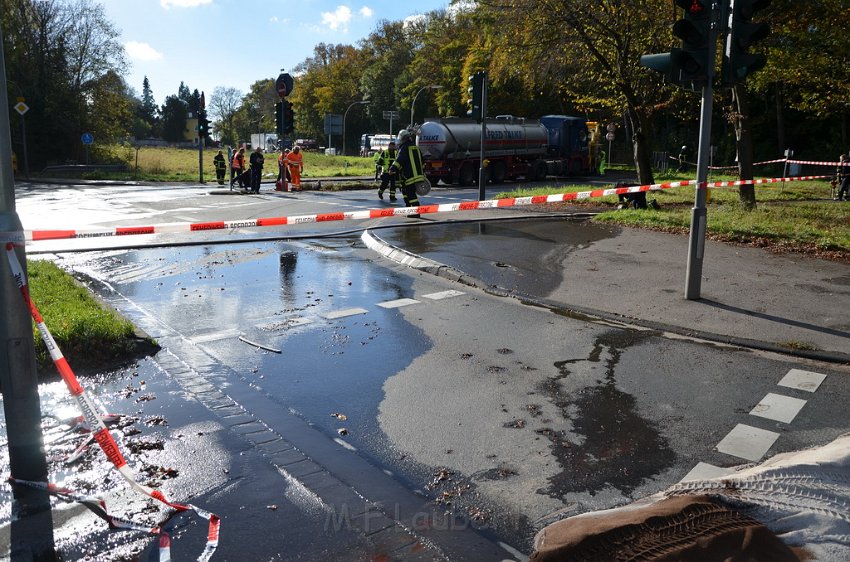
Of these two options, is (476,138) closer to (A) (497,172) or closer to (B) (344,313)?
(A) (497,172)

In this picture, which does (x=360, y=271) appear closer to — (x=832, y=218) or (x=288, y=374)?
(x=288, y=374)

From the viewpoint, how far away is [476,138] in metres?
31.4

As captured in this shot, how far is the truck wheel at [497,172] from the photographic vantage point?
32.1 metres

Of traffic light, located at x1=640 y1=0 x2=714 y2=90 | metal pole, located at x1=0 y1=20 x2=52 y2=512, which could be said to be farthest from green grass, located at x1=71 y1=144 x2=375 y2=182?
metal pole, located at x1=0 y1=20 x2=52 y2=512

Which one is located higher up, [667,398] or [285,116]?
[285,116]

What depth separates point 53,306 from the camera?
747 cm

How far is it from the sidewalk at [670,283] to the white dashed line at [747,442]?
2119mm

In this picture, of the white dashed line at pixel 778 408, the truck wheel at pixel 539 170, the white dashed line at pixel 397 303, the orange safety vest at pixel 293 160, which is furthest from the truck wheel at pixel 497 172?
the white dashed line at pixel 778 408

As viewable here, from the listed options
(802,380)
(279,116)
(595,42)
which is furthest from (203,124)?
(802,380)

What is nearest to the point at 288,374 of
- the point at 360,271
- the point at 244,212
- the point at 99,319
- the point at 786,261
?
the point at 99,319

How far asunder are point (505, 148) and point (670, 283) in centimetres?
2347

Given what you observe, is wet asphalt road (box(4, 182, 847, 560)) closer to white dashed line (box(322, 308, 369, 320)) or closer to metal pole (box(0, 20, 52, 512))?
white dashed line (box(322, 308, 369, 320))

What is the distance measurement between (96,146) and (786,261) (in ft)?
149

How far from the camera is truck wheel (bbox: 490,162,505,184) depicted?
105 ft
